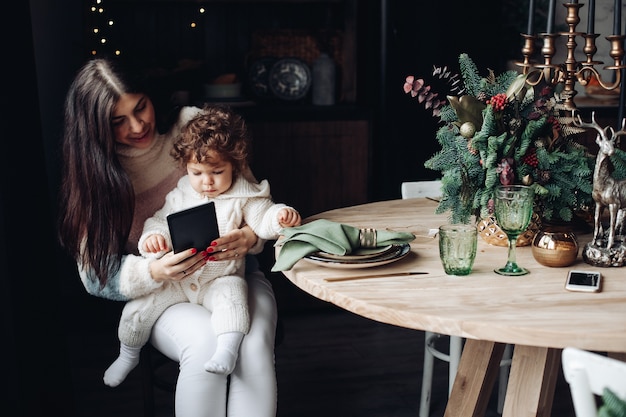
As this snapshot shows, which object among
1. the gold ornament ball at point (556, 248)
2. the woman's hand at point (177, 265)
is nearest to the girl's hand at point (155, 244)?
the woman's hand at point (177, 265)

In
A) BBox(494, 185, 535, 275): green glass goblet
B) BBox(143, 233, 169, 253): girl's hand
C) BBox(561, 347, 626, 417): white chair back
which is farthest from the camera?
BBox(143, 233, 169, 253): girl's hand

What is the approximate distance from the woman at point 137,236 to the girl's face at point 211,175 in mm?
143

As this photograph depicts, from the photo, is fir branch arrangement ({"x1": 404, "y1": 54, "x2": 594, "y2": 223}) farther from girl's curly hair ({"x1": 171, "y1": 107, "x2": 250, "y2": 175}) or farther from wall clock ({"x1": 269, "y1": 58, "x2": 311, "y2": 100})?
wall clock ({"x1": 269, "y1": 58, "x2": 311, "y2": 100})

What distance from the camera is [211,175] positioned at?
2.22 meters

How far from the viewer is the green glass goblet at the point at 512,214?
67.3 inches

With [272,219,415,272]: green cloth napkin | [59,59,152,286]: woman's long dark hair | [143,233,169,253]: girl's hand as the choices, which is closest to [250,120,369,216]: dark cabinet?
[59,59,152,286]: woman's long dark hair

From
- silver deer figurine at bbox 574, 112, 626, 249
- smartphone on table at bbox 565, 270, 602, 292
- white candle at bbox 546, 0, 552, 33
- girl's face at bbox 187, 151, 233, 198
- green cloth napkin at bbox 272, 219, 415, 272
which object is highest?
white candle at bbox 546, 0, 552, 33

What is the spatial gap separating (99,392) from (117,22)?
167 centimetres

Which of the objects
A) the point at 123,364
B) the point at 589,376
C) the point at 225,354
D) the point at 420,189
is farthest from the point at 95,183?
the point at 589,376

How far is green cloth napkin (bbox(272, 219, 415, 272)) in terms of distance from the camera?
1.75m

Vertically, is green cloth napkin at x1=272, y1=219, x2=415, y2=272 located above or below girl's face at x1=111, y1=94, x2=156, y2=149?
below

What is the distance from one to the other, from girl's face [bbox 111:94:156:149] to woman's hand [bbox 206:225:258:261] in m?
0.40

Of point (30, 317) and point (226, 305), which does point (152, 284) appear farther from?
point (30, 317)

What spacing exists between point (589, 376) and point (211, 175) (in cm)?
137
